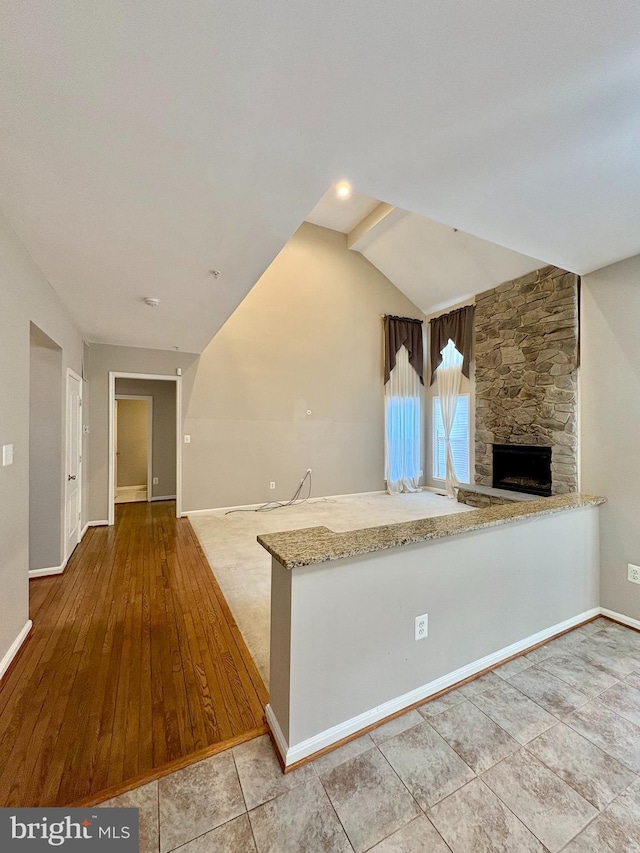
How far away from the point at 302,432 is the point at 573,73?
529 cm

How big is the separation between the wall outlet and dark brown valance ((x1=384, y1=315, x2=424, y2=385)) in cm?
549

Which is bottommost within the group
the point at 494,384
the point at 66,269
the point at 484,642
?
the point at 484,642

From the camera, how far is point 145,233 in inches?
78.2

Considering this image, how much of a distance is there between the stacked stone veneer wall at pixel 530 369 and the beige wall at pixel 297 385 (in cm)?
191

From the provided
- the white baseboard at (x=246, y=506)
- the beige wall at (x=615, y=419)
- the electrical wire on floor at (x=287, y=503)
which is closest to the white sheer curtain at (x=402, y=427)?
the white baseboard at (x=246, y=506)

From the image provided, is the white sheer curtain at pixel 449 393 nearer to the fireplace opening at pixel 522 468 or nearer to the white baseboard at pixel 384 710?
the fireplace opening at pixel 522 468

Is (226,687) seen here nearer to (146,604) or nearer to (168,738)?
(168,738)

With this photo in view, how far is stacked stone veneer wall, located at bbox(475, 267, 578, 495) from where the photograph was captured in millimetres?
4387

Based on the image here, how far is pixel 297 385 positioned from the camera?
6.06 meters

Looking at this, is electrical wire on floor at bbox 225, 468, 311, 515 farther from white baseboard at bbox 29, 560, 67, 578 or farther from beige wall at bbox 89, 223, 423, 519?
white baseboard at bbox 29, 560, 67, 578

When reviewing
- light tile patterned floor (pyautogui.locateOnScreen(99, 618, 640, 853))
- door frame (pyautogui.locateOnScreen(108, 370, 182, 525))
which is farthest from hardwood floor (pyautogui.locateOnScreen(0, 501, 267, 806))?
door frame (pyautogui.locateOnScreen(108, 370, 182, 525))

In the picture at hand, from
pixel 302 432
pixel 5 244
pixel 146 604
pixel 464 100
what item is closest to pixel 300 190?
pixel 464 100

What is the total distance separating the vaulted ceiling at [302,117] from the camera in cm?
94

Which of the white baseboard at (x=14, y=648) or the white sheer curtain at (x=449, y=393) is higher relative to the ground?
the white sheer curtain at (x=449, y=393)
